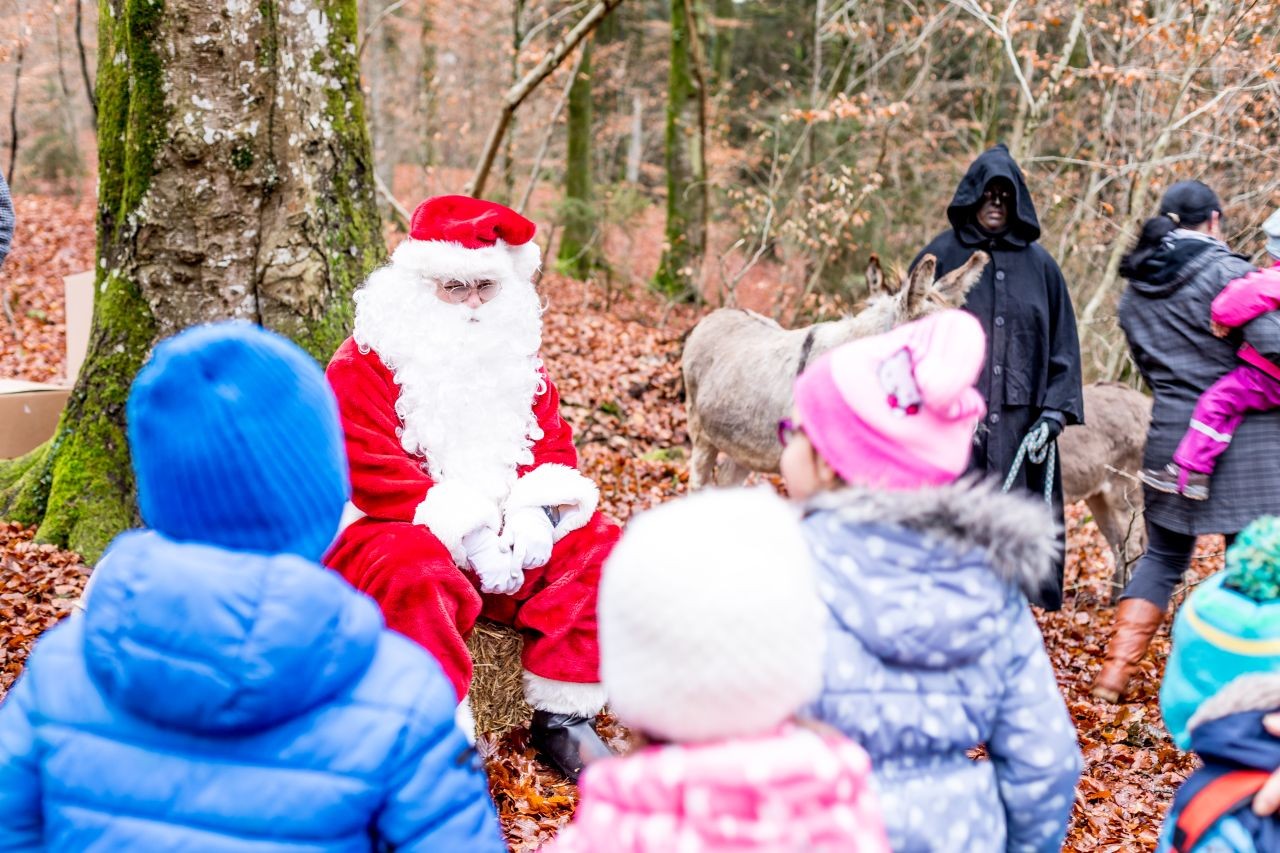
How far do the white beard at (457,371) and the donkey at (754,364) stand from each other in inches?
87.4

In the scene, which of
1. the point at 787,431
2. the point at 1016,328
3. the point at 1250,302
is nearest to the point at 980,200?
the point at 1016,328

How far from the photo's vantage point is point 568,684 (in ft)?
12.9

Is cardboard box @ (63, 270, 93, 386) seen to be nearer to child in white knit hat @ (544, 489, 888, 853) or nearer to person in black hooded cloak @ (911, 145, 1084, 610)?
person in black hooded cloak @ (911, 145, 1084, 610)

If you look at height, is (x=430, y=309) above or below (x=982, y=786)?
above

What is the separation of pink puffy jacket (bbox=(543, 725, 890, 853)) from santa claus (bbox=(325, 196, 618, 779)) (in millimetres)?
2102

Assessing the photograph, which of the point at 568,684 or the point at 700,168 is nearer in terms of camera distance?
the point at 568,684

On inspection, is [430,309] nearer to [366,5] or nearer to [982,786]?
[982,786]

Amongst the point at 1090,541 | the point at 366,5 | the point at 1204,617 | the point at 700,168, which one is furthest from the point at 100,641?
the point at 366,5

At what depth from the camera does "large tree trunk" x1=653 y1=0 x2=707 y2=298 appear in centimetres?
1441

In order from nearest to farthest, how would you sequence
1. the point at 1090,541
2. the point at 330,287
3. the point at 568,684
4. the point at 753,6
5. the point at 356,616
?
the point at 356,616 → the point at 568,684 → the point at 330,287 → the point at 1090,541 → the point at 753,6

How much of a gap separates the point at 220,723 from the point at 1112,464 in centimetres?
630

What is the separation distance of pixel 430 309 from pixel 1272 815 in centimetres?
320

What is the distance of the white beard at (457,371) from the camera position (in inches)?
159

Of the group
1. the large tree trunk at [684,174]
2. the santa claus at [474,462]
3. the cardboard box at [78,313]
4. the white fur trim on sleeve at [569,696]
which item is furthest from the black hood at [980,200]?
the large tree trunk at [684,174]
